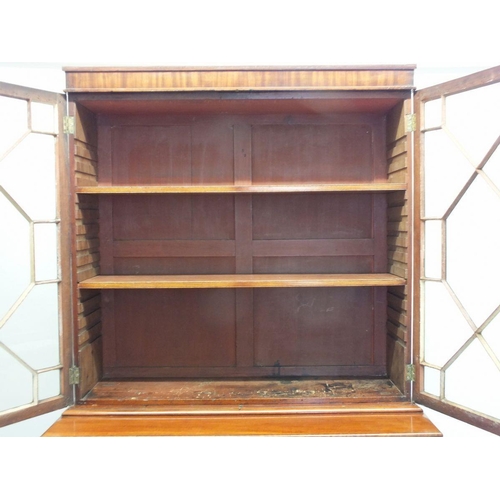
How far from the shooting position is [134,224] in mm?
2615

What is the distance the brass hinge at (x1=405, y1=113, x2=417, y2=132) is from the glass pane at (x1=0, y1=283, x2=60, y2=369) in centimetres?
187

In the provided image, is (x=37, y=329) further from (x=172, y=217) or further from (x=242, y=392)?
(x=242, y=392)

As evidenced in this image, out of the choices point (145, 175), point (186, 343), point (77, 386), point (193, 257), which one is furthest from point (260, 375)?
point (145, 175)

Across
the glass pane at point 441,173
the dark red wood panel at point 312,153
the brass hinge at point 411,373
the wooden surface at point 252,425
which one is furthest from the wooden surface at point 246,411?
the dark red wood panel at point 312,153

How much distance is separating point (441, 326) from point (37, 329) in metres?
1.95

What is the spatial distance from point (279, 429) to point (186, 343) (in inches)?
31.4

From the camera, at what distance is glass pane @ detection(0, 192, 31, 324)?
2.19m

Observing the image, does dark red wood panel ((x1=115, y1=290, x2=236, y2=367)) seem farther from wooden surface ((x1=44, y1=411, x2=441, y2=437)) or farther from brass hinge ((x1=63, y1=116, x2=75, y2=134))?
brass hinge ((x1=63, y1=116, x2=75, y2=134))

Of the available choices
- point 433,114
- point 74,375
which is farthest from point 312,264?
point 74,375

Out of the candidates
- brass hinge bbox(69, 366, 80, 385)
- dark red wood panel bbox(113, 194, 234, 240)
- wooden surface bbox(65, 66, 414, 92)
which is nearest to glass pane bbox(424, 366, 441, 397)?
dark red wood panel bbox(113, 194, 234, 240)

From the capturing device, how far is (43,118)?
219cm

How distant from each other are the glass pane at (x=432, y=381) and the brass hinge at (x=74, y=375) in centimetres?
170

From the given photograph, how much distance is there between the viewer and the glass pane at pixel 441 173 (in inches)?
84.8

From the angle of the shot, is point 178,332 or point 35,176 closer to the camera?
point 35,176
